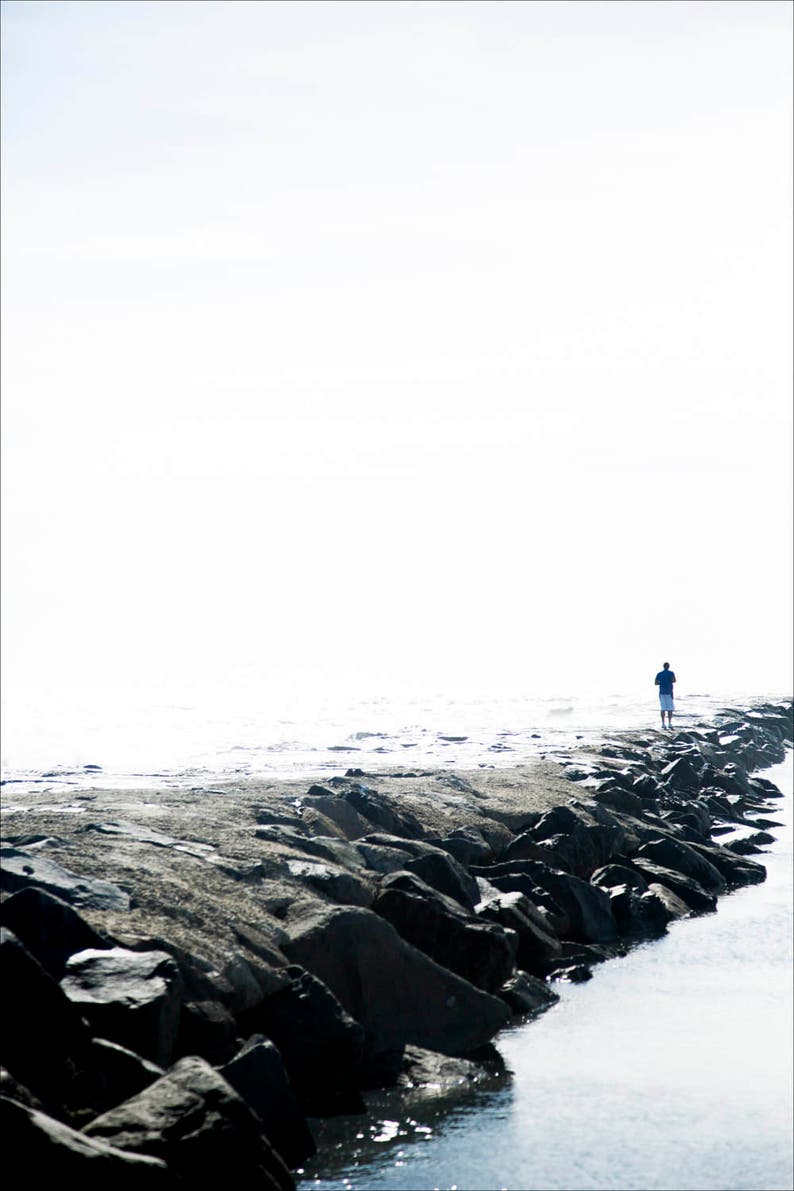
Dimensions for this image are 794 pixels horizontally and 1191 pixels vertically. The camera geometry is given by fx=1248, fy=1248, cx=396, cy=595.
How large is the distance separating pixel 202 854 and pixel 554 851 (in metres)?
5.69

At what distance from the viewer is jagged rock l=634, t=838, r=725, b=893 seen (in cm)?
1667

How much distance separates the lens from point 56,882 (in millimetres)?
9531

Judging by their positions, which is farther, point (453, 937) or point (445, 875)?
point (445, 875)

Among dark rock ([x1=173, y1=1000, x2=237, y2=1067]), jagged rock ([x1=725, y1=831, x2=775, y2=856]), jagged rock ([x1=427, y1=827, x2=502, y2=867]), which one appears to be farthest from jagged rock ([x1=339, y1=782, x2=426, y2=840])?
dark rock ([x1=173, y1=1000, x2=237, y2=1067])

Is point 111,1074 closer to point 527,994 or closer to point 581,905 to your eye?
point 527,994

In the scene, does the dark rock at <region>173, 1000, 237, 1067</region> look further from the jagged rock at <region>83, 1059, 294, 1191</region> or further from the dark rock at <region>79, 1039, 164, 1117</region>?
the jagged rock at <region>83, 1059, 294, 1191</region>

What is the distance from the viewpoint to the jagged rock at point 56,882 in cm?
929

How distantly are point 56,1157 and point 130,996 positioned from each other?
2058 millimetres

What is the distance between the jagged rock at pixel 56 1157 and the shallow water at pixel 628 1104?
6.09 feet

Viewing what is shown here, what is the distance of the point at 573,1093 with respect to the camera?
29.1ft

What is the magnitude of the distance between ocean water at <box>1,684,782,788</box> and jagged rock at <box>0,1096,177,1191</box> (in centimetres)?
1239

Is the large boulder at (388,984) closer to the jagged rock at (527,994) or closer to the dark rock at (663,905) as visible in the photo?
the jagged rock at (527,994)

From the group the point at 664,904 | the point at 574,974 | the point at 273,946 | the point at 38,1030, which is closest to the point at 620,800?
the point at 664,904

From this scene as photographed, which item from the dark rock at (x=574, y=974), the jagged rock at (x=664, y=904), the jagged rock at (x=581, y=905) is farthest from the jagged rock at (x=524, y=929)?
the jagged rock at (x=664, y=904)
